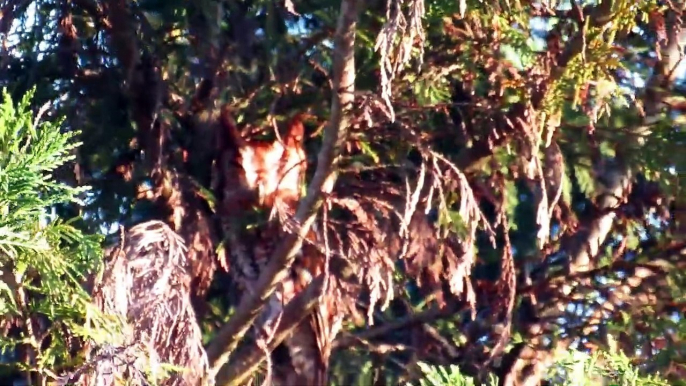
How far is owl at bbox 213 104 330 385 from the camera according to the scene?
4.82 m

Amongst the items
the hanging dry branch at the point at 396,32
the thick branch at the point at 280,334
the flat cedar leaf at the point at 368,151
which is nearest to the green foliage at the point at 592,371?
the hanging dry branch at the point at 396,32

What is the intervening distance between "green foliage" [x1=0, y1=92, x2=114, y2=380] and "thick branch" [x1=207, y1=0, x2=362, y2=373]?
104 cm

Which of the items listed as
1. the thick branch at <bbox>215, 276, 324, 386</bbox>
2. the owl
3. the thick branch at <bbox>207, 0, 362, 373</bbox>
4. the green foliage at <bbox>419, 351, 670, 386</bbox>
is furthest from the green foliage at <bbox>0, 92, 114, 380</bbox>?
the owl

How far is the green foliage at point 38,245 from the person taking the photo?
2781 mm

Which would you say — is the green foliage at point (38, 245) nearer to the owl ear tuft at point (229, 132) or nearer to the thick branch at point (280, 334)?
the thick branch at point (280, 334)

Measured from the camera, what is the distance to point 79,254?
306 cm

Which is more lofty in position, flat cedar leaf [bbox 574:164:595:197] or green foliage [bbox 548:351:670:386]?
flat cedar leaf [bbox 574:164:595:197]

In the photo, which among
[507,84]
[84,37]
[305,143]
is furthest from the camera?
[305,143]

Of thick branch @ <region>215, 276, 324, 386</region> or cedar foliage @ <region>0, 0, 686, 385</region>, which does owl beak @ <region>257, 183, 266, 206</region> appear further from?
thick branch @ <region>215, 276, 324, 386</region>

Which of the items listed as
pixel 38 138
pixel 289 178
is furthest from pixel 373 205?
pixel 38 138

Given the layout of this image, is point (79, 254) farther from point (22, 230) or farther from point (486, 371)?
point (486, 371)

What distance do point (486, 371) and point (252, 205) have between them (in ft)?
4.10

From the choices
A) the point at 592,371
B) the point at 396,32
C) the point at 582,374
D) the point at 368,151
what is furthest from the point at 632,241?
the point at 582,374

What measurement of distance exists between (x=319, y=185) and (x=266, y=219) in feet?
2.98
